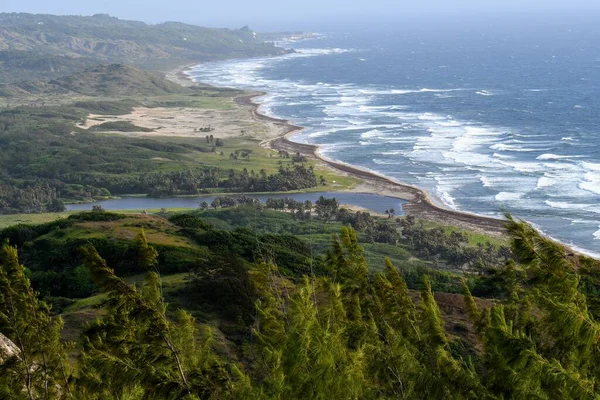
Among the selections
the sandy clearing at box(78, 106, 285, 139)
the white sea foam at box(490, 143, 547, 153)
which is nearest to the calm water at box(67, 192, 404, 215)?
the white sea foam at box(490, 143, 547, 153)

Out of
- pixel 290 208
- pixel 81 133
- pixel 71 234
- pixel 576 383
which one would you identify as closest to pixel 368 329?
pixel 576 383

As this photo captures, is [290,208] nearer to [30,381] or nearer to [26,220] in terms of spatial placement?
[26,220]

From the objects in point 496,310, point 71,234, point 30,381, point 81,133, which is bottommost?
point 81,133

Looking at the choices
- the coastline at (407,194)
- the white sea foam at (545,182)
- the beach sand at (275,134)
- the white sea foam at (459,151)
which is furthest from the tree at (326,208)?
the white sea foam at (545,182)

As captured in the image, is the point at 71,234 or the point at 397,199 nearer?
the point at 71,234

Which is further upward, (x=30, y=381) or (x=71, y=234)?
(x=30, y=381)

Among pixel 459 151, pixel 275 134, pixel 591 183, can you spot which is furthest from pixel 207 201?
pixel 591 183

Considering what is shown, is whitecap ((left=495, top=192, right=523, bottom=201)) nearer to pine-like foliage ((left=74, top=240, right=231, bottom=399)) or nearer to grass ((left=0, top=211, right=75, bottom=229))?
grass ((left=0, top=211, right=75, bottom=229))
